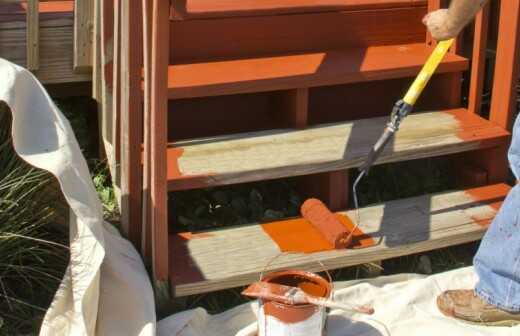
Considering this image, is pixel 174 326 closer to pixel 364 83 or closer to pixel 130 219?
pixel 130 219

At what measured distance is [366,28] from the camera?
407 centimetres

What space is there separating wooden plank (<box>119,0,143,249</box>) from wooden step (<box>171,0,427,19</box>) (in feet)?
1.43

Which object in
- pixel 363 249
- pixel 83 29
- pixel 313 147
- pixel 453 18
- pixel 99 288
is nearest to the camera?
pixel 99 288

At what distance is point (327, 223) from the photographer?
3.37 metres

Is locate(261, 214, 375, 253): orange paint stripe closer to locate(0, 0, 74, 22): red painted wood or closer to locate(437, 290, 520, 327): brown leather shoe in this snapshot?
locate(437, 290, 520, 327): brown leather shoe

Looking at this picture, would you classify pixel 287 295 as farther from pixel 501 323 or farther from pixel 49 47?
pixel 49 47

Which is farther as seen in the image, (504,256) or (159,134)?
(504,256)

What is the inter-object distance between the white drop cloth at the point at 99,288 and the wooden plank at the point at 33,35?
0.87 meters

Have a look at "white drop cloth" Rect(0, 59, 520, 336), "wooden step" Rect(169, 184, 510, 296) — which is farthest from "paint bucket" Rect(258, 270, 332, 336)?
"wooden step" Rect(169, 184, 510, 296)

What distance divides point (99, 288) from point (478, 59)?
6.51ft

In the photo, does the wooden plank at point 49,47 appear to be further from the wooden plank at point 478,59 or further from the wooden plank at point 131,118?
the wooden plank at point 478,59

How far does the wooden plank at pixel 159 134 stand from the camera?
2883 mm

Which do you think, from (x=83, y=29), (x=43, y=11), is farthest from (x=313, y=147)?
(x=43, y=11)

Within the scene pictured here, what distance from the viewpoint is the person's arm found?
9.99 feet
